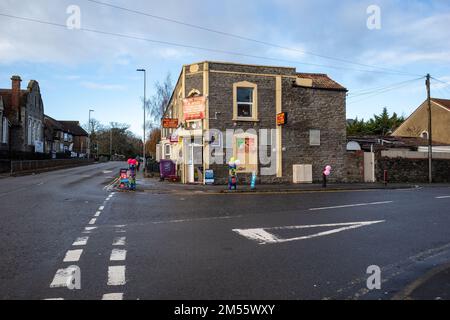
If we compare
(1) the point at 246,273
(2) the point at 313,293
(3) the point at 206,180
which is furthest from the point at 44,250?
(3) the point at 206,180

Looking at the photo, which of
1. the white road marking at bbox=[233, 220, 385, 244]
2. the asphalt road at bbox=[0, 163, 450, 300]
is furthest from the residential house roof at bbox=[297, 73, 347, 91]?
the white road marking at bbox=[233, 220, 385, 244]

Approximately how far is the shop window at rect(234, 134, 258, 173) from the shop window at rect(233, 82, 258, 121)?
123cm

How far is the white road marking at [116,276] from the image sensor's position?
16.8 feet

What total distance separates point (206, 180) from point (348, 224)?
545 inches

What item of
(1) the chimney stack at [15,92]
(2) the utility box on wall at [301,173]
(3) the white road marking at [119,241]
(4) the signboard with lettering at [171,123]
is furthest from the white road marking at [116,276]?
(1) the chimney stack at [15,92]

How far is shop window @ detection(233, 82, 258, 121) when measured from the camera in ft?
79.4

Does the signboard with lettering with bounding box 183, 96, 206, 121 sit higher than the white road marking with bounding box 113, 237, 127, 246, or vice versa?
the signboard with lettering with bounding box 183, 96, 206, 121

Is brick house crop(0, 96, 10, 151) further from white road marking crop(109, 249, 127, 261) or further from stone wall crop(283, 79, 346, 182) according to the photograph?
white road marking crop(109, 249, 127, 261)

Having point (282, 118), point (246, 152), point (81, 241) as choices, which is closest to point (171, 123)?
point (246, 152)

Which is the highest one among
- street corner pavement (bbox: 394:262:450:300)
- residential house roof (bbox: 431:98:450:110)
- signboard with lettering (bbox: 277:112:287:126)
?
residential house roof (bbox: 431:98:450:110)

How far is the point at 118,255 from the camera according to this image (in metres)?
6.59

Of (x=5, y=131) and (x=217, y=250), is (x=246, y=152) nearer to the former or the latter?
(x=217, y=250)

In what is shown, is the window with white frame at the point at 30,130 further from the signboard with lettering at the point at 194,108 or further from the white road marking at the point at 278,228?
the white road marking at the point at 278,228
